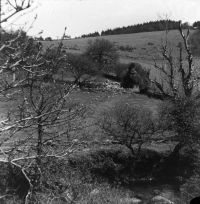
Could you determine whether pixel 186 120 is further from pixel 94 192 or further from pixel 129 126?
pixel 94 192

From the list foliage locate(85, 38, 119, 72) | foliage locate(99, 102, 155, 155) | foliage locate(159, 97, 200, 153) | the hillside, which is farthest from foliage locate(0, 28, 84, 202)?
the hillside

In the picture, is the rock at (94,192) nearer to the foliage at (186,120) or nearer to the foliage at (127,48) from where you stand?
the foliage at (186,120)

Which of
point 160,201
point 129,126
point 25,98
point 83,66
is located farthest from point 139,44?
point 25,98

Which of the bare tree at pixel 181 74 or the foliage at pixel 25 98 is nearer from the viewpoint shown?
the foliage at pixel 25 98

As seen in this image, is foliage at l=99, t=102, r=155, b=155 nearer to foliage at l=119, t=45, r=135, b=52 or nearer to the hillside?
the hillside

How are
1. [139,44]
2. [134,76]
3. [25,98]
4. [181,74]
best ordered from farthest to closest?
[139,44], [134,76], [181,74], [25,98]

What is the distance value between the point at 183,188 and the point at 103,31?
9855 cm

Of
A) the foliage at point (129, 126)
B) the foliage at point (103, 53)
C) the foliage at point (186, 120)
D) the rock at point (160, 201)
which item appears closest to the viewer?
the rock at point (160, 201)

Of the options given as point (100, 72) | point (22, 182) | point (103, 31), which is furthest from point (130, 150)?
point (103, 31)

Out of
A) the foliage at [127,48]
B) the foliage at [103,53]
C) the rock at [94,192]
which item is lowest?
the rock at [94,192]

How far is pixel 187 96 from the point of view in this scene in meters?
36.2

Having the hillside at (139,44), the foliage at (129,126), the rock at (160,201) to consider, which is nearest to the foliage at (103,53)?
the hillside at (139,44)

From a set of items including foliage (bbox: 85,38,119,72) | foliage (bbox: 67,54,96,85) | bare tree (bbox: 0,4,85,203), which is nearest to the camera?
bare tree (bbox: 0,4,85,203)

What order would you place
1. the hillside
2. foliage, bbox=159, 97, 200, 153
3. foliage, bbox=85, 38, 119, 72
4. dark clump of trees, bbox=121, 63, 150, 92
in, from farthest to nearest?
the hillside < foliage, bbox=85, 38, 119, 72 < dark clump of trees, bbox=121, 63, 150, 92 < foliage, bbox=159, 97, 200, 153
